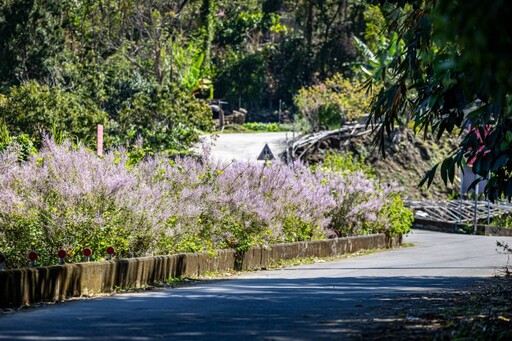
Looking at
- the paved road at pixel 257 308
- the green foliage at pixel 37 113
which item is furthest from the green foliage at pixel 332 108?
the paved road at pixel 257 308

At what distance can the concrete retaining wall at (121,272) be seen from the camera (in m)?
12.4

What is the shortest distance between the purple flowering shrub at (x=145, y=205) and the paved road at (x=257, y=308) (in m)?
1.25

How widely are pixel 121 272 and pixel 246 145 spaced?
3085 centimetres

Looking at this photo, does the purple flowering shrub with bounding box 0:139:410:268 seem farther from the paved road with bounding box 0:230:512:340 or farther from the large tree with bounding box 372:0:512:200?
the large tree with bounding box 372:0:512:200

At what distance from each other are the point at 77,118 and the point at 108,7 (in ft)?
42.8

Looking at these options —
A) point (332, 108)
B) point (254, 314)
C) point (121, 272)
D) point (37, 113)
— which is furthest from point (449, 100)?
point (332, 108)

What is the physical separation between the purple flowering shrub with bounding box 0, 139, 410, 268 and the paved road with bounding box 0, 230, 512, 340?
125 centimetres

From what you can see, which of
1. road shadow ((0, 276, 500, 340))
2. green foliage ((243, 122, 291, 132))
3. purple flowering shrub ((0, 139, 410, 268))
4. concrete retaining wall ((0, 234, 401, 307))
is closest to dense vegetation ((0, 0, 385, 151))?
green foliage ((243, 122, 291, 132))

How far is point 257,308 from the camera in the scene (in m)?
11.5

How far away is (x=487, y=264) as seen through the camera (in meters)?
21.5

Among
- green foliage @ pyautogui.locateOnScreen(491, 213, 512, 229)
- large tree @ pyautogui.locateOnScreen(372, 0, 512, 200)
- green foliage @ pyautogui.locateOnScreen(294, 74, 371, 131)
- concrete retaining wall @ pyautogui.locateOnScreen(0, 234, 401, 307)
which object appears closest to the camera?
large tree @ pyautogui.locateOnScreen(372, 0, 512, 200)

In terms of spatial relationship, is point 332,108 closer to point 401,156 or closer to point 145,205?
point 401,156

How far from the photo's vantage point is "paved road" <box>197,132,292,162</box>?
42812mm

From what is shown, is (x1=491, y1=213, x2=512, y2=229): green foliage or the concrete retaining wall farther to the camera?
(x1=491, y1=213, x2=512, y2=229): green foliage
